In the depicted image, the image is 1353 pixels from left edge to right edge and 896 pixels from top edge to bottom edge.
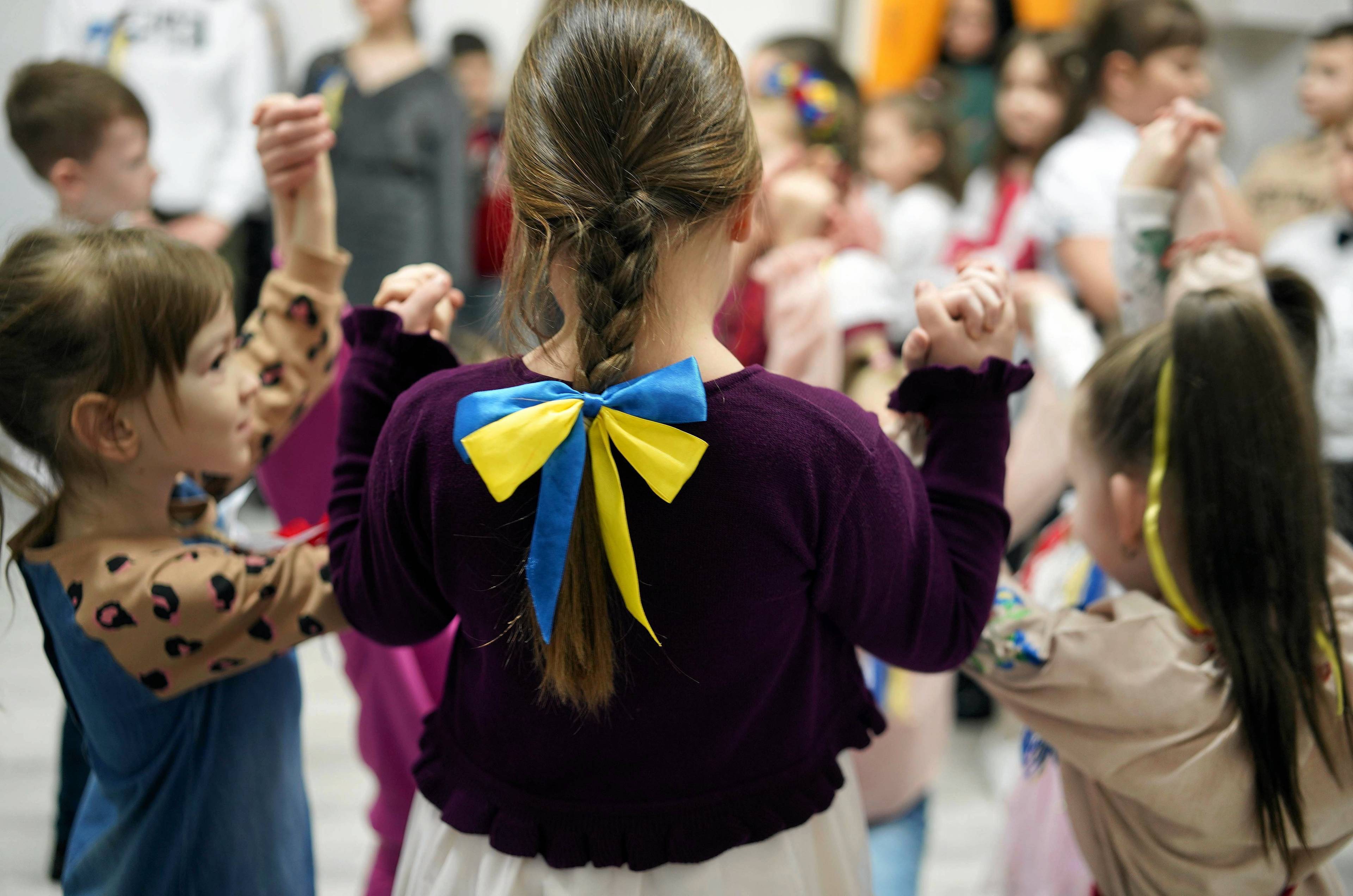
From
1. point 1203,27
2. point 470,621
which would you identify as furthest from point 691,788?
point 1203,27

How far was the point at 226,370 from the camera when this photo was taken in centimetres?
96

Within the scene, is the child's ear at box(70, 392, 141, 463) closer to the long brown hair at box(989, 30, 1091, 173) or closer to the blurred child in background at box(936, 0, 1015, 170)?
the long brown hair at box(989, 30, 1091, 173)

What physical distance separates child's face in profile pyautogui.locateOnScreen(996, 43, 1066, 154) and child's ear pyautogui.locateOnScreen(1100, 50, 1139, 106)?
0.53m

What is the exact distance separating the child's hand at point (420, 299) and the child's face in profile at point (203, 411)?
0.50ft

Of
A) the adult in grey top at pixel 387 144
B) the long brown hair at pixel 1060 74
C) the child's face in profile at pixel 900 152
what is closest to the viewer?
the long brown hair at pixel 1060 74

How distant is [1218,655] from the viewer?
3.04 ft

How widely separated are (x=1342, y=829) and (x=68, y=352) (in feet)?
3.78

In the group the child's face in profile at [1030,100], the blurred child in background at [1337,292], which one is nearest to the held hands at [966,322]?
the blurred child in background at [1337,292]

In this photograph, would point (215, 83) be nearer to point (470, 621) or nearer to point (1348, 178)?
point (470, 621)

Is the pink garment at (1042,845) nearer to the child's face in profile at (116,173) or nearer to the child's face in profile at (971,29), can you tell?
the child's face in profile at (116,173)

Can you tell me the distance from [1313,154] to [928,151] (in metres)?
1.02

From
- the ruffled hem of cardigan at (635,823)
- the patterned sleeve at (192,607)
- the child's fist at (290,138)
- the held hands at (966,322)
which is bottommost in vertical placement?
the ruffled hem of cardigan at (635,823)

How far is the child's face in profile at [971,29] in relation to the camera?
3713 millimetres

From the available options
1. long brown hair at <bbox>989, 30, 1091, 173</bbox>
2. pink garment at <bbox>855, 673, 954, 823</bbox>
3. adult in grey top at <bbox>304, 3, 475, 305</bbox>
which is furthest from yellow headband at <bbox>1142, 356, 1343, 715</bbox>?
adult in grey top at <bbox>304, 3, 475, 305</bbox>
